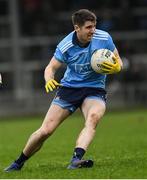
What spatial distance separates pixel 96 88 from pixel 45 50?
27.0 m

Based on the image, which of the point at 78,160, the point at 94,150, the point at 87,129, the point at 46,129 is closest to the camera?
the point at 78,160

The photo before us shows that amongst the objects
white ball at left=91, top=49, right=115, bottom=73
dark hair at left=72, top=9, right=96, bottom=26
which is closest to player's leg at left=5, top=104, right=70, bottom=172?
white ball at left=91, top=49, right=115, bottom=73

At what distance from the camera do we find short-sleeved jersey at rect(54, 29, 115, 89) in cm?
1213

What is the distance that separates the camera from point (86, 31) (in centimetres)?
1196

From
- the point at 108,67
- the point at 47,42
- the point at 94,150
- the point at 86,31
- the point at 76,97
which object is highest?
the point at 86,31

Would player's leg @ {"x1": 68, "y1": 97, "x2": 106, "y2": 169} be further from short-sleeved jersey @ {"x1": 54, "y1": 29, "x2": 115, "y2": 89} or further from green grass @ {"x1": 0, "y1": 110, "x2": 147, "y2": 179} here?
short-sleeved jersey @ {"x1": 54, "y1": 29, "x2": 115, "y2": 89}

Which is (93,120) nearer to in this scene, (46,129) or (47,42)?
(46,129)

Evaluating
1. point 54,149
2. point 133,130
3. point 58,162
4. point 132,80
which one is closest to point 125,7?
point 132,80

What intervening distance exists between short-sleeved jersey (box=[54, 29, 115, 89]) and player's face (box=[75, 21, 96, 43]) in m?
0.12

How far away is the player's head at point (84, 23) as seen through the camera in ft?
39.0

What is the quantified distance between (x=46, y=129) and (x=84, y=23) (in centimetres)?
163

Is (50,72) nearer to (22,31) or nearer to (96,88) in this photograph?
(96,88)

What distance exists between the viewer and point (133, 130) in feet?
75.5

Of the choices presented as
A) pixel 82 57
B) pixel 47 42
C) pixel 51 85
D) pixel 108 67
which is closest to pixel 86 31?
pixel 82 57
